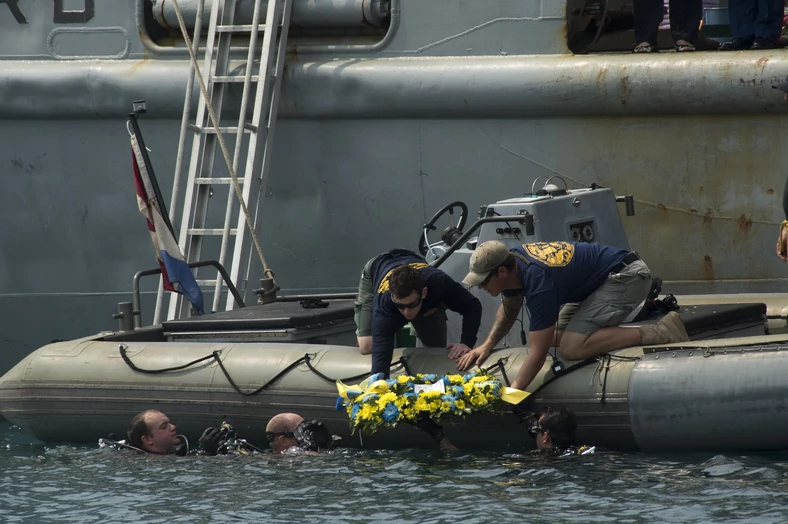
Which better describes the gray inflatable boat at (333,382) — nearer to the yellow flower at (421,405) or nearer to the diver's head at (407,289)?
the yellow flower at (421,405)

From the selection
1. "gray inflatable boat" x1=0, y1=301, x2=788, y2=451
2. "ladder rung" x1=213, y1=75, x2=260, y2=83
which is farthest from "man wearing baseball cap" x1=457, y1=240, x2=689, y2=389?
"ladder rung" x1=213, y1=75, x2=260, y2=83

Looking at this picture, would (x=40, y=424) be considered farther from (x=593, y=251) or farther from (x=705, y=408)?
(x=705, y=408)

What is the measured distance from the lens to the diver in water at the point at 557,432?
661 centimetres

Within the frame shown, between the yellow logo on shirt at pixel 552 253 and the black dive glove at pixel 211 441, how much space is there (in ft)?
7.21

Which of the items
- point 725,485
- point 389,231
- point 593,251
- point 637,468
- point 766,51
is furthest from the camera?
point 389,231

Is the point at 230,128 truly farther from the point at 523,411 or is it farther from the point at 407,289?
the point at 523,411

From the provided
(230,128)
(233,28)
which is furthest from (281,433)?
(233,28)

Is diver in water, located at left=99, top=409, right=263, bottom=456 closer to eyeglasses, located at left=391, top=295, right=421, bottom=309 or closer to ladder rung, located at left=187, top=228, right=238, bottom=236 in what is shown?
eyeglasses, located at left=391, top=295, right=421, bottom=309

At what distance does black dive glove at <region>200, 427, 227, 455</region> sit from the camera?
284 inches

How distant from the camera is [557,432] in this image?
662cm

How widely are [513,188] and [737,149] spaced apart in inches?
70.9

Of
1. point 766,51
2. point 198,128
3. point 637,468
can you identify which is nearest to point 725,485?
point 637,468

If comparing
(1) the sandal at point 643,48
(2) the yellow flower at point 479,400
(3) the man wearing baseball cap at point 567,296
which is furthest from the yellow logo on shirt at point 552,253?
(1) the sandal at point 643,48

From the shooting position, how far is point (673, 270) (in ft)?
31.6
